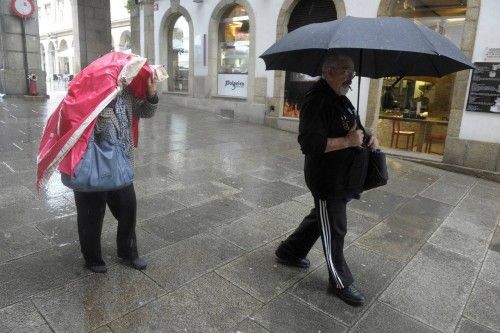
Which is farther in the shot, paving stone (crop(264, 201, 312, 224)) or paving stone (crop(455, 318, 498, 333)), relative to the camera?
paving stone (crop(264, 201, 312, 224))

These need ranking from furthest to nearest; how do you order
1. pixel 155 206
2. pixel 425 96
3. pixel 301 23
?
pixel 301 23
pixel 425 96
pixel 155 206

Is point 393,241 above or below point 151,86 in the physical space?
below

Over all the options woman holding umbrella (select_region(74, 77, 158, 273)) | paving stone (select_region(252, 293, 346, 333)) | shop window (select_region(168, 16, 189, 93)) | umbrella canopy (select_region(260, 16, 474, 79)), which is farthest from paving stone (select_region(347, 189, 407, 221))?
shop window (select_region(168, 16, 189, 93))

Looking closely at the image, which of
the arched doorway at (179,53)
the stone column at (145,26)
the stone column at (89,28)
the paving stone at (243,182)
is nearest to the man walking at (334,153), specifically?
the paving stone at (243,182)

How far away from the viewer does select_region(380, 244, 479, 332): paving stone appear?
2.76 m

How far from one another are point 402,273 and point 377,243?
1.85ft

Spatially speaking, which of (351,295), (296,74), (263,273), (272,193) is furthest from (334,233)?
(296,74)

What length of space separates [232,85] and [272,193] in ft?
25.7

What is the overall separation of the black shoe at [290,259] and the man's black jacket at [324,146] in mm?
739

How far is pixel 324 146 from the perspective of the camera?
2506mm

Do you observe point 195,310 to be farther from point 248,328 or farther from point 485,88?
point 485,88

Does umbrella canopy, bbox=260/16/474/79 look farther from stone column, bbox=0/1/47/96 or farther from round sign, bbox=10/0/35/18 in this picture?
stone column, bbox=0/1/47/96

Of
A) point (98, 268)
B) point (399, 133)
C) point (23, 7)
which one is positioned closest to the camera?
point (98, 268)

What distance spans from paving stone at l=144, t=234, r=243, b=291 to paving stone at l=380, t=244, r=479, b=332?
1351 mm
